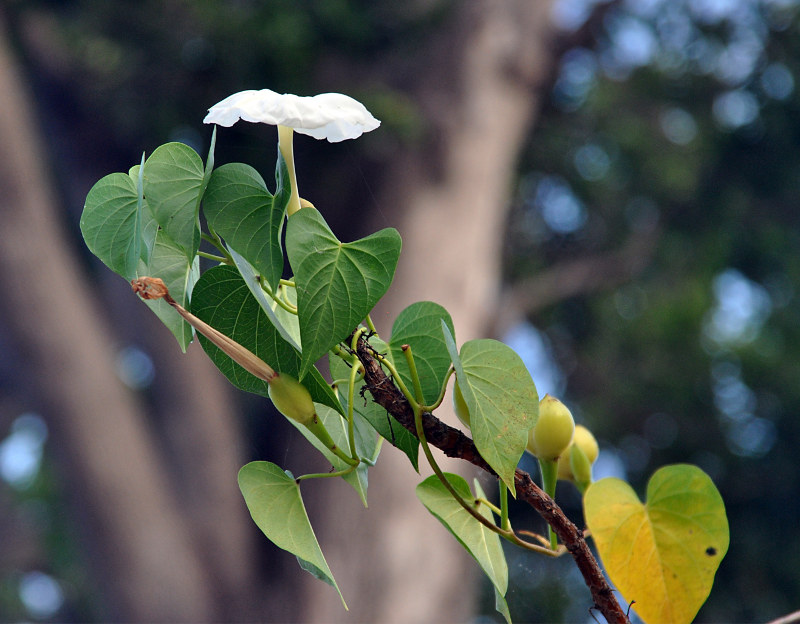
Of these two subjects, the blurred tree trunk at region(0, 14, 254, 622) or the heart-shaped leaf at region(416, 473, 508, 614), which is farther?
the blurred tree trunk at region(0, 14, 254, 622)

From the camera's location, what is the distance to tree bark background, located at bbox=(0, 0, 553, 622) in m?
1.55

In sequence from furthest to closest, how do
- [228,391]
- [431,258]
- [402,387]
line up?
[228,391], [431,258], [402,387]

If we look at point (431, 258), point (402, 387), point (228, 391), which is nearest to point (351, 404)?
point (402, 387)

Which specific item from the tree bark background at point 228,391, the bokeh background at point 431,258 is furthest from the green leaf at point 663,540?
the tree bark background at point 228,391

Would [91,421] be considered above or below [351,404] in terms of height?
below

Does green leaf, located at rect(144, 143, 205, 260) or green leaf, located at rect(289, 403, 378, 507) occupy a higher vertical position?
green leaf, located at rect(144, 143, 205, 260)

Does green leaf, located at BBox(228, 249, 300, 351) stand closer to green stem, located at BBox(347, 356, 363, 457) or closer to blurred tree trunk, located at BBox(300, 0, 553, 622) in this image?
green stem, located at BBox(347, 356, 363, 457)

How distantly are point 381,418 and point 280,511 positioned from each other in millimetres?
31

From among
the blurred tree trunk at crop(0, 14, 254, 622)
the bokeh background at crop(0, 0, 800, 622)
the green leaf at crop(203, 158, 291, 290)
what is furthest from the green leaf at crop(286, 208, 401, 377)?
the blurred tree trunk at crop(0, 14, 254, 622)

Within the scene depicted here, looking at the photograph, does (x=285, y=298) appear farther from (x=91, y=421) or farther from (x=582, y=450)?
(x=91, y=421)

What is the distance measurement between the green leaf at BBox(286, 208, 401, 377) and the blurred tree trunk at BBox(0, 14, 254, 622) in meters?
1.54

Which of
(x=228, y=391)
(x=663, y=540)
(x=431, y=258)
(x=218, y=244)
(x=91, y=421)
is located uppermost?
(x=218, y=244)

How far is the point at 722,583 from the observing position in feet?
7.72

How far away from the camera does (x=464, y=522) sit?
0.18 metres
